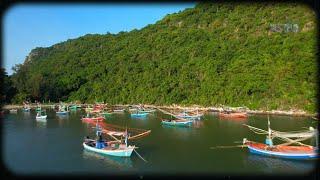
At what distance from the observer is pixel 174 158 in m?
10.4

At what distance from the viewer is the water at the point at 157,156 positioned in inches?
367

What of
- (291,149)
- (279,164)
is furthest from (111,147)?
(291,149)

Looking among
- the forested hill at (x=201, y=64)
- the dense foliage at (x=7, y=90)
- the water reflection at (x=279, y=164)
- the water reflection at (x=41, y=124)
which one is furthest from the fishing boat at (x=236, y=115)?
the dense foliage at (x=7, y=90)

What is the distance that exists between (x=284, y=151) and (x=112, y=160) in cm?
436

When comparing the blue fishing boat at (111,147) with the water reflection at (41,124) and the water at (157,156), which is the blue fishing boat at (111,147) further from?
the water reflection at (41,124)

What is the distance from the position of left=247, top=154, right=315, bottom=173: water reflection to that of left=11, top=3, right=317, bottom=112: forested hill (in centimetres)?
1118

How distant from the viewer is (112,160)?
410 inches

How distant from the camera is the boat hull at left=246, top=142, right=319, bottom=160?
9.87 meters

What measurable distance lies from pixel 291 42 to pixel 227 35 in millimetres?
7999

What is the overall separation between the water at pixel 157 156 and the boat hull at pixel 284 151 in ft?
0.47

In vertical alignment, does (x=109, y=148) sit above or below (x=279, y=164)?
above

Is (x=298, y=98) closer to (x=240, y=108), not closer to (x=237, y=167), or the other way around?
(x=240, y=108)

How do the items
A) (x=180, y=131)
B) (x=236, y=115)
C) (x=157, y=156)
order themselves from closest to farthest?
1. (x=157, y=156)
2. (x=180, y=131)
3. (x=236, y=115)

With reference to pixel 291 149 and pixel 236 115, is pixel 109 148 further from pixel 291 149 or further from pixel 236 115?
pixel 236 115
